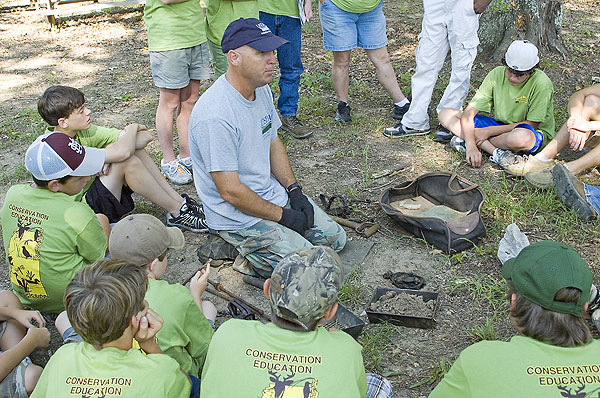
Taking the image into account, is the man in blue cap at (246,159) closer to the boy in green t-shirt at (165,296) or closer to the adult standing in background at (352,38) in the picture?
the boy in green t-shirt at (165,296)

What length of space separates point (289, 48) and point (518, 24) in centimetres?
293

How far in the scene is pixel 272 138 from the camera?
423 cm

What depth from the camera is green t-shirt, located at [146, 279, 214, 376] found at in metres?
2.68

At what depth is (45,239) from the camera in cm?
320

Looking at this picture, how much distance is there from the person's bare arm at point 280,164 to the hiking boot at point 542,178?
1887 mm

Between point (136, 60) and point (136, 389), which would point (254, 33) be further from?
point (136, 60)

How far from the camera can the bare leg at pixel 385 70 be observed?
5988 mm

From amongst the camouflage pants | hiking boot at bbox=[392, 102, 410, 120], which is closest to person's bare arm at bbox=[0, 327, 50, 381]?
the camouflage pants

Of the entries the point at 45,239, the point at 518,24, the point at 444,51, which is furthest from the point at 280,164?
the point at 518,24

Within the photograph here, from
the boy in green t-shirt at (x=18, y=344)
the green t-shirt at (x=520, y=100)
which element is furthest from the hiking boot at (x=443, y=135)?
the boy in green t-shirt at (x=18, y=344)

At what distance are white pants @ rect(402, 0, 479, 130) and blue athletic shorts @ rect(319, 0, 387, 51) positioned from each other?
46 centimetres

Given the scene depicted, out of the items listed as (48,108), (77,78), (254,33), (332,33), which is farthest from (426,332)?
(77,78)

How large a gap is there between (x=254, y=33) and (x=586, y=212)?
2587mm

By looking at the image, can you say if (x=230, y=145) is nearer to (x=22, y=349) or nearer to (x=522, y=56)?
(x=22, y=349)
